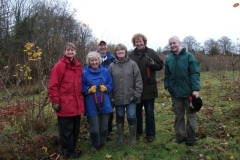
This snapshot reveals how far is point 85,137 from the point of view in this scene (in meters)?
4.92

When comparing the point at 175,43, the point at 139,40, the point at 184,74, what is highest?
the point at 139,40

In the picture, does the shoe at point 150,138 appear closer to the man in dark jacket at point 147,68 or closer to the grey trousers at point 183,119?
the man in dark jacket at point 147,68

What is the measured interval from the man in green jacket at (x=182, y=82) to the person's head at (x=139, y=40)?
0.56 metres

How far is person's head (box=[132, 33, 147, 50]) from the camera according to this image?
432 centimetres

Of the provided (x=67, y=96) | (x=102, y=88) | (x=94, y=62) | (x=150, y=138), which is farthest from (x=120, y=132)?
(x=94, y=62)

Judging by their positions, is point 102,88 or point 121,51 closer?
point 102,88

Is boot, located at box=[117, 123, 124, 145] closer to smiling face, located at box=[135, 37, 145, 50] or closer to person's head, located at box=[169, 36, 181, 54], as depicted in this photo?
smiling face, located at box=[135, 37, 145, 50]

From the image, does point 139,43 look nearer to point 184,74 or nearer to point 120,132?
point 184,74

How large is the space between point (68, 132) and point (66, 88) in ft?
2.55

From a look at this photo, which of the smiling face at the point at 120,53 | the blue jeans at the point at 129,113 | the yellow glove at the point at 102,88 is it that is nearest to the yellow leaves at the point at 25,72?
the yellow glove at the point at 102,88

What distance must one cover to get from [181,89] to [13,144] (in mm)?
3077

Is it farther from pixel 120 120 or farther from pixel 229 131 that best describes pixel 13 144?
pixel 229 131

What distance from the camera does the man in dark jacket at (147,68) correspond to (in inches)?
170

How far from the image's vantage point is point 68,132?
3.86m
